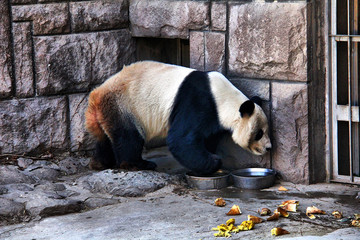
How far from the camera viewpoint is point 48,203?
535cm

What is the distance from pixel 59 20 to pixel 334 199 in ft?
10.8

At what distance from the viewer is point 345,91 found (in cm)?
582

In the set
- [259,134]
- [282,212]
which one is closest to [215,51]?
[259,134]

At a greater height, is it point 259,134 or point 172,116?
point 172,116

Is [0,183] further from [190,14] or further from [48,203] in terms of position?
[190,14]

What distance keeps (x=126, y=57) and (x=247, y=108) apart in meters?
1.94

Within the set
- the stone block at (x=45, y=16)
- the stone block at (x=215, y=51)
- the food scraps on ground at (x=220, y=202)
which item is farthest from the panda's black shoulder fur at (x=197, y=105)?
the stone block at (x=45, y=16)

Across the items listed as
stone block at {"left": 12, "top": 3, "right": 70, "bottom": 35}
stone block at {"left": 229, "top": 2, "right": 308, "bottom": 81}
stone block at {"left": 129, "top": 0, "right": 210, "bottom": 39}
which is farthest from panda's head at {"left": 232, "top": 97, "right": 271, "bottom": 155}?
stone block at {"left": 12, "top": 3, "right": 70, "bottom": 35}

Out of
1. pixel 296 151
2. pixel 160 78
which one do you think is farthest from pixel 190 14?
pixel 296 151

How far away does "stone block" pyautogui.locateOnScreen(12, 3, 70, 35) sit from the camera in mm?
6473

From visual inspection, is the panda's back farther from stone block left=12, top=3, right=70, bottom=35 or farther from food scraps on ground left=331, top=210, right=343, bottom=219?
food scraps on ground left=331, top=210, right=343, bottom=219

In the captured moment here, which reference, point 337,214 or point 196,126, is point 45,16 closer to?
point 196,126

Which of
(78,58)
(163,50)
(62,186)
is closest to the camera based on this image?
(62,186)

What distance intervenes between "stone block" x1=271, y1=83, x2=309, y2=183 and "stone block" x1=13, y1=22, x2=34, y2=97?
2.47 m
